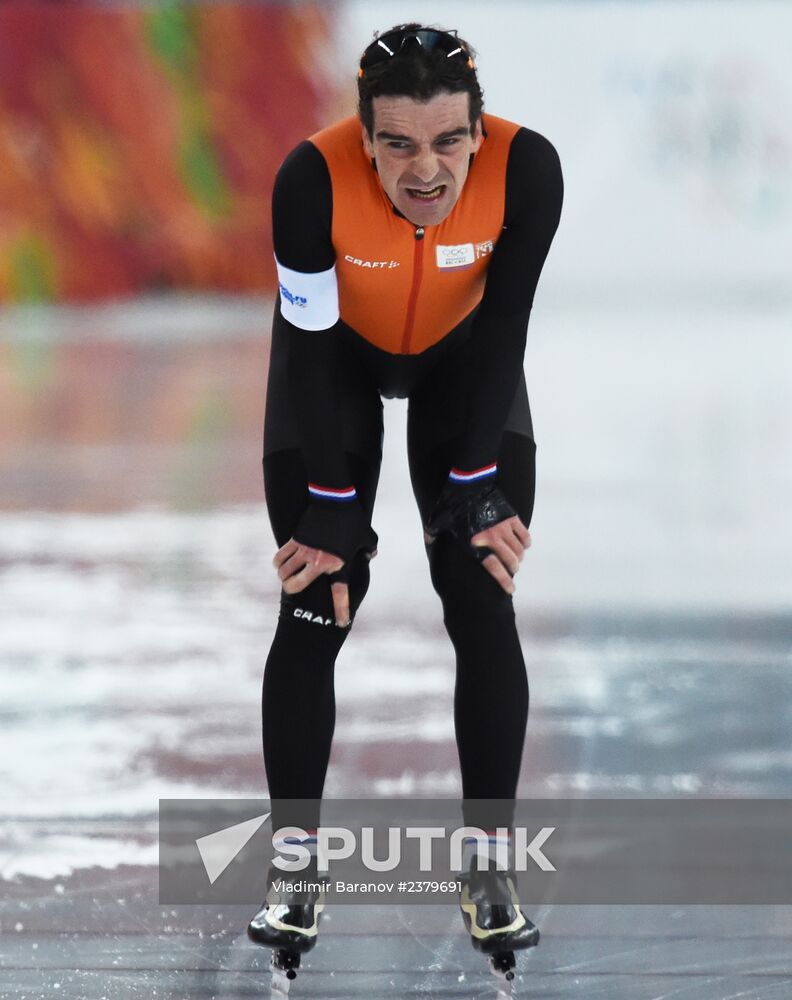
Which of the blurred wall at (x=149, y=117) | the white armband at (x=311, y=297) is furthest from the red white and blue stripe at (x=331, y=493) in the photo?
the blurred wall at (x=149, y=117)

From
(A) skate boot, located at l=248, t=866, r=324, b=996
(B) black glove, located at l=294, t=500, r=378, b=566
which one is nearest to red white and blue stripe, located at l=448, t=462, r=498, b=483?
(B) black glove, located at l=294, t=500, r=378, b=566

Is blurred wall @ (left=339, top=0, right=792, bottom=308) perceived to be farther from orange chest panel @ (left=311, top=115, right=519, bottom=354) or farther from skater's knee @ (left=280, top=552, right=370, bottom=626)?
skater's knee @ (left=280, top=552, right=370, bottom=626)

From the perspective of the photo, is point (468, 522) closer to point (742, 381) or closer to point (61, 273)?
point (742, 381)

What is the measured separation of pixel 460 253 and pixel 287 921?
1057 mm

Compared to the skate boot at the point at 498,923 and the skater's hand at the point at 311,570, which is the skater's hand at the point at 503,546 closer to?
the skater's hand at the point at 311,570

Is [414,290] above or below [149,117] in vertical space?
below

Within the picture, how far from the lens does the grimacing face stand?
1.95m

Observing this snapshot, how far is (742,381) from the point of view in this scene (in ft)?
24.3

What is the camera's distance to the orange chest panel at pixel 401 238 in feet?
6.82

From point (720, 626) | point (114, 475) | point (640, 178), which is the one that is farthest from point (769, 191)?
point (720, 626)

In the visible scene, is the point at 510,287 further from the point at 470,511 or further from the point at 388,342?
the point at 470,511

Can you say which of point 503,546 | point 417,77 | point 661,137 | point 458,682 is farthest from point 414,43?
point 661,137

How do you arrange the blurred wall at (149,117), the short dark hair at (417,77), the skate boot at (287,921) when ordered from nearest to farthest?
the short dark hair at (417,77) < the skate boot at (287,921) < the blurred wall at (149,117)

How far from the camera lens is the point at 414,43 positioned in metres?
1.96
